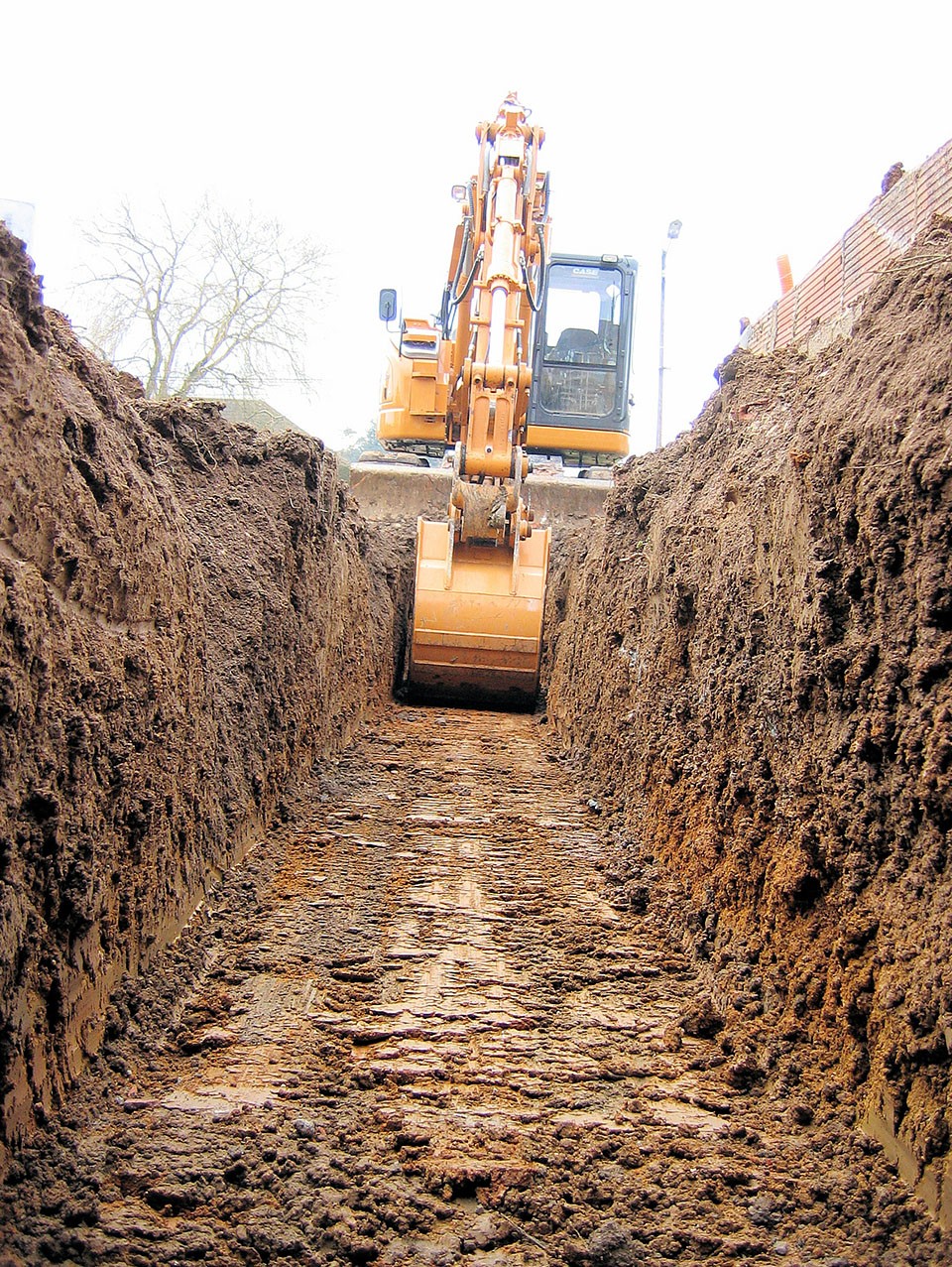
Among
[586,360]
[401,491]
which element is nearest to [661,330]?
[586,360]

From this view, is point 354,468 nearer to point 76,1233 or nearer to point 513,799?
point 513,799

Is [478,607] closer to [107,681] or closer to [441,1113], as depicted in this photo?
[107,681]

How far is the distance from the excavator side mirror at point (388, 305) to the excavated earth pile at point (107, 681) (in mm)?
5747

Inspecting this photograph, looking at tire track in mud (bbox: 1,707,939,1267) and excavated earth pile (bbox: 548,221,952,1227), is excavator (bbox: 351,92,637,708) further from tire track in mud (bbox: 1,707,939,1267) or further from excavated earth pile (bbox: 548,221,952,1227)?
tire track in mud (bbox: 1,707,939,1267)

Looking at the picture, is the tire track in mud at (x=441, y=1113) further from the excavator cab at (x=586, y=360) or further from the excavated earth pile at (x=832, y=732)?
the excavator cab at (x=586, y=360)

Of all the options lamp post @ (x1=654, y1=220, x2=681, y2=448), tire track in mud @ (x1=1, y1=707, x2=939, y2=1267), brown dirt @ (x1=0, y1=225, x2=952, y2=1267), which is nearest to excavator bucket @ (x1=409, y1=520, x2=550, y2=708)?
brown dirt @ (x1=0, y1=225, x2=952, y2=1267)

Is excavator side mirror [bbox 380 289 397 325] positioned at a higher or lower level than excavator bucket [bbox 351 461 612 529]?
higher

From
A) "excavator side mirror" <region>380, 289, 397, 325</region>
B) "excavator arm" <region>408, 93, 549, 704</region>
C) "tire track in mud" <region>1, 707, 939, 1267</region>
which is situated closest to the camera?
"tire track in mud" <region>1, 707, 939, 1267</region>

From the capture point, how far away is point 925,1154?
195 centimetres

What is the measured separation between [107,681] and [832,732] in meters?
2.11

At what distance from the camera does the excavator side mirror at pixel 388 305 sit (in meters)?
10.6


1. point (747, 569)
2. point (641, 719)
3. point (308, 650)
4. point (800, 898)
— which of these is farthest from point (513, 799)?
point (800, 898)

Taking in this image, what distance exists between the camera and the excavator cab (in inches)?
492

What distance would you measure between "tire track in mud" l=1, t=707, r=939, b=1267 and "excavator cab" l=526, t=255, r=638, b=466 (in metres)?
9.22
